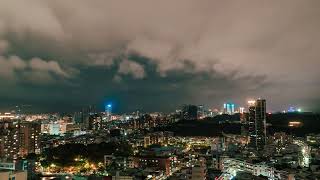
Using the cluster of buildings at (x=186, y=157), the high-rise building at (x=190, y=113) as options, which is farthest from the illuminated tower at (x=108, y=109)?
the cluster of buildings at (x=186, y=157)

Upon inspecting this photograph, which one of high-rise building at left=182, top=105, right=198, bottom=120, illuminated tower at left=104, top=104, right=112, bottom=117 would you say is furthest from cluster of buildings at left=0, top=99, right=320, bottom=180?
illuminated tower at left=104, top=104, right=112, bottom=117

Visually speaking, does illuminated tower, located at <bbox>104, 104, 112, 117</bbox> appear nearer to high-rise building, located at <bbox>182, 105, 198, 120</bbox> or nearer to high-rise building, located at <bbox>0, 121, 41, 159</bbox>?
high-rise building, located at <bbox>182, 105, 198, 120</bbox>

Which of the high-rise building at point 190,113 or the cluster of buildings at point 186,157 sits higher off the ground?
the high-rise building at point 190,113

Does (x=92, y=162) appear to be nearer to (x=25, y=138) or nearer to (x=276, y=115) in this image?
(x=25, y=138)

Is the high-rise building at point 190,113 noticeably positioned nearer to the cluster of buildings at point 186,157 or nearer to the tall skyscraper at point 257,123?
the cluster of buildings at point 186,157

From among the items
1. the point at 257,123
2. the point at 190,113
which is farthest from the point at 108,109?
the point at 257,123

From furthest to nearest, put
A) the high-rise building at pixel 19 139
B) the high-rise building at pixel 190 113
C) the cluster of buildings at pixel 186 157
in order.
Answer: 1. the high-rise building at pixel 190 113
2. the high-rise building at pixel 19 139
3. the cluster of buildings at pixel 186 157

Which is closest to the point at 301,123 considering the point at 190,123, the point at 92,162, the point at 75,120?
the point at 190,123

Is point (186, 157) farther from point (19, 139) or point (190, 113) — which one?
point (190, 113)

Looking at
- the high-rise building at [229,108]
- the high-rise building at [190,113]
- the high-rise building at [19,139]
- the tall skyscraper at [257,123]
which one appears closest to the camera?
the high-rise building at [19,139]
